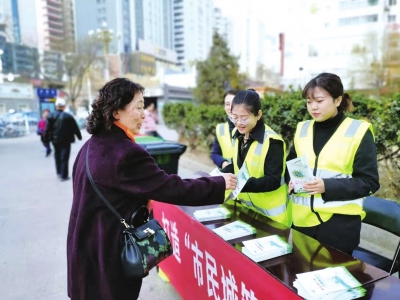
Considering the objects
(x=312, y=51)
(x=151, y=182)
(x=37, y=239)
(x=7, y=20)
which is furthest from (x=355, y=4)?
(x=151, y=182)

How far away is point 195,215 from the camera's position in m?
1.85

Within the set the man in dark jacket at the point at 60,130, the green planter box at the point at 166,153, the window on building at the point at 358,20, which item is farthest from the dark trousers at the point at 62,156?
the window on building at the point at 358,20

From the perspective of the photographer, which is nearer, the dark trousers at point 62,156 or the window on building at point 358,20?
the dark trousers at point 62,156

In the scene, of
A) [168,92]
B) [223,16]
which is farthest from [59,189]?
[223,16]

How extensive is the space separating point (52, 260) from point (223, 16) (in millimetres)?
104265

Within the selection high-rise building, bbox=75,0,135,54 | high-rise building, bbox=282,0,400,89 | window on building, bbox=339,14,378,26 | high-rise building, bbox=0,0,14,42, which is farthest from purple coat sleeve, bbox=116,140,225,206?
window on building, bbox=339,14,378,26

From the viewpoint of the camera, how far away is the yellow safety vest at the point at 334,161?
1476 millimetres

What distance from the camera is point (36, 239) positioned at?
11.4 ft

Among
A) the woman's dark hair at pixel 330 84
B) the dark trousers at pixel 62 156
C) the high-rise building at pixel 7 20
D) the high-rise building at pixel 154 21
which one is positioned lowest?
the dark trousers at pixel 62 156

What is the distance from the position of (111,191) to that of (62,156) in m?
5.33

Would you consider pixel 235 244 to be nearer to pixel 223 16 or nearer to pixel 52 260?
pixel 52 260

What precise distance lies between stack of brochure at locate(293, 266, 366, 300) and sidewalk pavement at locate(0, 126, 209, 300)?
5.03 ft

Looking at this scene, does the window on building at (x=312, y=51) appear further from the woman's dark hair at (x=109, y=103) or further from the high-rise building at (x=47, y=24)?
the woman's dark hair at (x=109, y=103)

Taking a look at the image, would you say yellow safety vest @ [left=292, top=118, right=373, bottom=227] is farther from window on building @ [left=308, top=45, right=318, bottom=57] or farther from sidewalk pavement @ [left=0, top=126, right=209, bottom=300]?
window on building @ [left=308, top=45, right=318, bottom=57]
